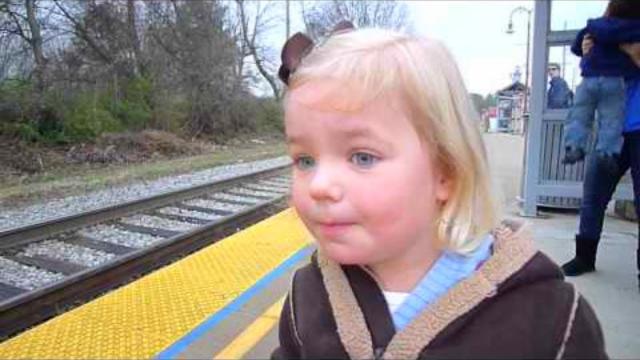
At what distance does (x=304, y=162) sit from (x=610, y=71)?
10.1ft

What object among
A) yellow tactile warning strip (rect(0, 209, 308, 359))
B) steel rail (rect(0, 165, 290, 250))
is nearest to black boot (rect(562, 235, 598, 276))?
yellow tactile warning strip (rect(0, 209, 308, 359))

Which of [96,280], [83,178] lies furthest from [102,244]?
[83,178]

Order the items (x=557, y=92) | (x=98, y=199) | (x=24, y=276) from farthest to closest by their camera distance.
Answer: (x=98, y=199), (x=557, y=92), (x=24, y=276)

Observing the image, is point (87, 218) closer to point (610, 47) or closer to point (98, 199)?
point (98, 199)

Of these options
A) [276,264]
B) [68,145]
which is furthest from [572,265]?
[68,145]

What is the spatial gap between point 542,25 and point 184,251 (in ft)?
13.5

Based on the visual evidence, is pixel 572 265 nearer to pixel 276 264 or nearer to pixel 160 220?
pixel 276 264

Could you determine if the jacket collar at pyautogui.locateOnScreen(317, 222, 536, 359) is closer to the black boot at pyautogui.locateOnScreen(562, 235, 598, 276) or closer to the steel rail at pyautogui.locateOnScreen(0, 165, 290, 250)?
the black boot at pyautogui.locateOnScreen(562, 235, 598, 276)

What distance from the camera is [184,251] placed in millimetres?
5875

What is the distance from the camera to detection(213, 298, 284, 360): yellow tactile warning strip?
122 inches

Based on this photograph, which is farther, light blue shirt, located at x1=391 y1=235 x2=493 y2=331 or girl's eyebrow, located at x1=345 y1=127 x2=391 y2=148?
light blue shirt, located at x1=391 y1=235 x2=493 y2=331

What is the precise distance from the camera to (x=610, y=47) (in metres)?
3.66

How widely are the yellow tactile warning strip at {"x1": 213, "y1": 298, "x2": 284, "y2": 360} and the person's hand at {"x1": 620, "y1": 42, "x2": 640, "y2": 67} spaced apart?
2.53m

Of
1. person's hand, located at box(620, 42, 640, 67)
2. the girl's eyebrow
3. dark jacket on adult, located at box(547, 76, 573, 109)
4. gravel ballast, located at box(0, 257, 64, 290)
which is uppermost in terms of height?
person's hand, located at box(620, 42, 640, 67)
